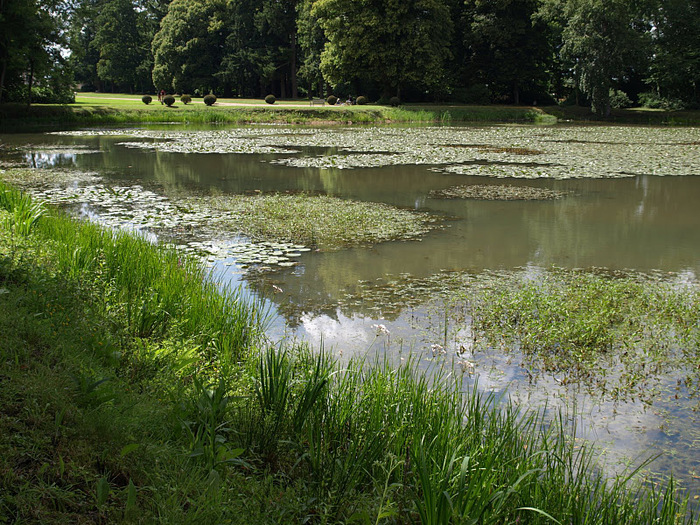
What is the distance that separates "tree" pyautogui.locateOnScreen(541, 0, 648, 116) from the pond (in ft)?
52.7

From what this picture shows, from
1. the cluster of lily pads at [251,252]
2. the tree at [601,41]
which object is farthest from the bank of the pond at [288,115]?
the cluster of lily pads at [251,252]

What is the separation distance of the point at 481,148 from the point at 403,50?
966 inches

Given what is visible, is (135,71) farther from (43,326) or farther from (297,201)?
(43,326)

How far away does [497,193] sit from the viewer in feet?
43.1

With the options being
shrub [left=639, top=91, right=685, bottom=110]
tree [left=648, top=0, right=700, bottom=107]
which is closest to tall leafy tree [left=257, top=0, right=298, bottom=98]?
shrub [left=639, top=91, right=685, bottom=110]

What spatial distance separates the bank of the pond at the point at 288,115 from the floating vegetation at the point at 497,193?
2470cm

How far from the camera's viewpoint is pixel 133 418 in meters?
3.15

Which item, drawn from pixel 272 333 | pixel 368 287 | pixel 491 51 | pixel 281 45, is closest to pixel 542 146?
pixel 368 287

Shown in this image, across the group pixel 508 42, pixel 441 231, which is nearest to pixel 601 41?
pixel 508 42

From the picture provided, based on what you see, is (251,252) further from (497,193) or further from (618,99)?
(618,99)

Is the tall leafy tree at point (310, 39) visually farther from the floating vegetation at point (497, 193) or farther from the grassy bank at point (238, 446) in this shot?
the grassy bank at point (238, 446)

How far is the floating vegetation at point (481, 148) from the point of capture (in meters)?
16.6

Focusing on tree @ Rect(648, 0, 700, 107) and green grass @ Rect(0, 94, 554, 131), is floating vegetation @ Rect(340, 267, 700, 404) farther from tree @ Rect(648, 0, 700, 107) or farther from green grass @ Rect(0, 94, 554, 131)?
tree @ Rect(648, 0, 700, 107)

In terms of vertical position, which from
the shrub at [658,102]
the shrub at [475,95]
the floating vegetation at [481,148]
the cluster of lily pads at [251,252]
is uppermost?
the shrub at [475,95]
